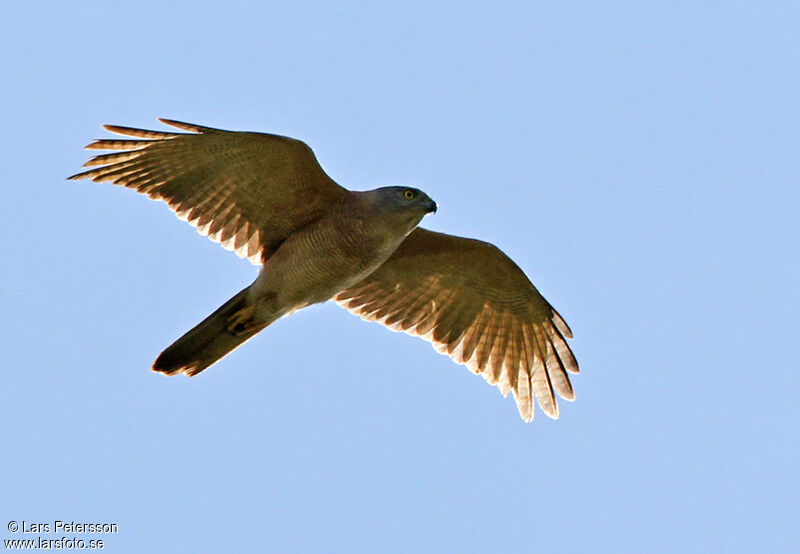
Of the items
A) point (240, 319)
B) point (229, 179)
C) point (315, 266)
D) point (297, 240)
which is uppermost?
point (229, 179)

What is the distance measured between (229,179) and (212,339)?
1.53 meters

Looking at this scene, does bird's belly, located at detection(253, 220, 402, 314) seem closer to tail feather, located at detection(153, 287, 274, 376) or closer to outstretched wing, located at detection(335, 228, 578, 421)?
tail feather, located at detection(153, 287, 274, 376)

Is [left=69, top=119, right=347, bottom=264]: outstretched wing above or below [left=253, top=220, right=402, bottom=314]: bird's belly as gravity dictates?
above

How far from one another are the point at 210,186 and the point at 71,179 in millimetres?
1285

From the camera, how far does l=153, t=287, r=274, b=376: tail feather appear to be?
10773 mm

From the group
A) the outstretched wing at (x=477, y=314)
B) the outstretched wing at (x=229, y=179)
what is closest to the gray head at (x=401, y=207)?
the outstretched wing at (x=229, y=179)

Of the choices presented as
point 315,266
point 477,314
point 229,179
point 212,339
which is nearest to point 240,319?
point 212,339

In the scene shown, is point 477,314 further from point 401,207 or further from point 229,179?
point 229,179

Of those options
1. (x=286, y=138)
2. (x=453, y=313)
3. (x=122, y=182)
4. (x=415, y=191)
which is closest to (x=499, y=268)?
(x=453, y=313)

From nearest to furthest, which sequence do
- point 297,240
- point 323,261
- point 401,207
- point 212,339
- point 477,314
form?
point 401,207 → point 323,261 → point 212,339 → point 297,240 → point 477,314

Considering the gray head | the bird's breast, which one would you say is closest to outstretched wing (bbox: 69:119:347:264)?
the bird's breast

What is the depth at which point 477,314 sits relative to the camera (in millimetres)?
12445

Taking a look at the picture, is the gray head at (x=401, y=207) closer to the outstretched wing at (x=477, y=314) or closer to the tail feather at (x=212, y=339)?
the outstretched wing at (x=477, y=314)

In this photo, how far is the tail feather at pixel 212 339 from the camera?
10.8 meters
